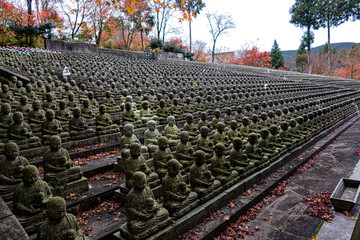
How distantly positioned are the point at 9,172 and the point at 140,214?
86.4 inches

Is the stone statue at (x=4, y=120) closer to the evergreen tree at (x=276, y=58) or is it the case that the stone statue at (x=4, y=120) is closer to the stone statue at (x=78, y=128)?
the stone statue at (x=78, y=128)

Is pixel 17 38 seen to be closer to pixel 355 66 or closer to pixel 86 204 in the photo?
pixel 86 204

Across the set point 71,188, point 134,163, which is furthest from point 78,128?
point 134,163

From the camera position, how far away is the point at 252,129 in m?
7.27

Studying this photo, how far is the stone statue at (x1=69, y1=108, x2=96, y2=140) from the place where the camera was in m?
5.84

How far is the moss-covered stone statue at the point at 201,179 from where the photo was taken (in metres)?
4.03

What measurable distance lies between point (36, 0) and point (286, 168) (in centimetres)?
3328

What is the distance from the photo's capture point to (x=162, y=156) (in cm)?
432

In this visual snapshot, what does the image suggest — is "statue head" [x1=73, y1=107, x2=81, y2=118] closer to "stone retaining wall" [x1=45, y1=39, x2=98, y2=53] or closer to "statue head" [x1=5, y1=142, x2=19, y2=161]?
"statue head" [x1=5, y1=142, x2=19, y2=161]

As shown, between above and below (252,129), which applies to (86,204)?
below

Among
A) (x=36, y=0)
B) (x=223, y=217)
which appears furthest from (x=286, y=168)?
(x=36, y=0)

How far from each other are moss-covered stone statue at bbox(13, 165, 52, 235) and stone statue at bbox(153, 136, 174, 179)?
187 centimetres

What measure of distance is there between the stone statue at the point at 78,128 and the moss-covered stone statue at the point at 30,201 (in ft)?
9.33

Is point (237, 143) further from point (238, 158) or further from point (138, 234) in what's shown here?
point (138, 234)
